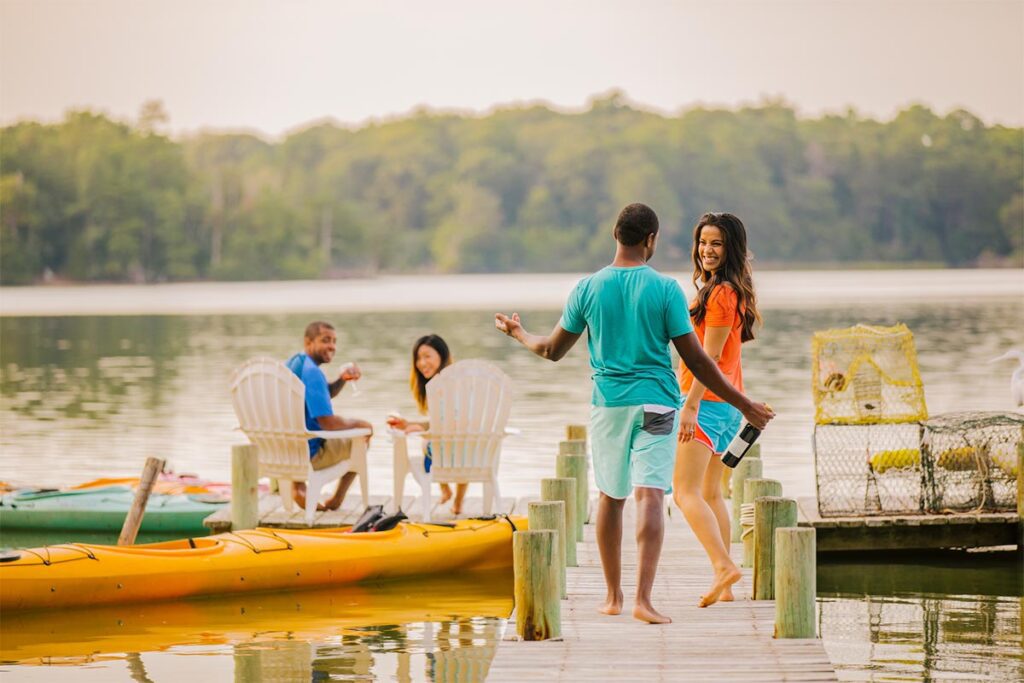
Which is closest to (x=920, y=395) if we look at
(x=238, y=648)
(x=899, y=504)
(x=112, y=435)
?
(x=899, y=504)

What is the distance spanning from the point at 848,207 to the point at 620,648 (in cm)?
12615

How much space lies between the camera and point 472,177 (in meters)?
129

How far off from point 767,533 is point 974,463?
4453 millimetres

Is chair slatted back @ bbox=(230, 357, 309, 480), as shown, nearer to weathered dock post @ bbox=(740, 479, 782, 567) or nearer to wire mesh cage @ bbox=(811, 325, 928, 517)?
wire mesh cage @ bbox=(811, 325, 928, 517)

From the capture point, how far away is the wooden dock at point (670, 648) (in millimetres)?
6676

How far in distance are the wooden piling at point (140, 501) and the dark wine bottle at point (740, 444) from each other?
5100mm

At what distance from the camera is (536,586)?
7.11 metres

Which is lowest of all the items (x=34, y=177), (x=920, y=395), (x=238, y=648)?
(x=238, y=648)

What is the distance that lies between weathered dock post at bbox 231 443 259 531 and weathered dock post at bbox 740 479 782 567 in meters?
3.79

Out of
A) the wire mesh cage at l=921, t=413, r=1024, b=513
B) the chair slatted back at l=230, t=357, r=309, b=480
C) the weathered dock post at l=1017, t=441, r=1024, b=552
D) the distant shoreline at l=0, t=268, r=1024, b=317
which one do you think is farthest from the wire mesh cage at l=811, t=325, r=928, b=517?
the distant shoreline at l=0, t=268, r=1024, b=317

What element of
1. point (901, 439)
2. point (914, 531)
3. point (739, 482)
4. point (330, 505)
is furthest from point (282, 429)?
point (914, 531)

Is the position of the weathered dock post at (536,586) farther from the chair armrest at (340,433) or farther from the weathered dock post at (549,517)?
the chair armrest at (340,433)

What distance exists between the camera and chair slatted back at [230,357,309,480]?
1134 centimetres

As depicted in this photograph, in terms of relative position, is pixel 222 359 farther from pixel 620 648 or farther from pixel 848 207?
pixel 848 207
